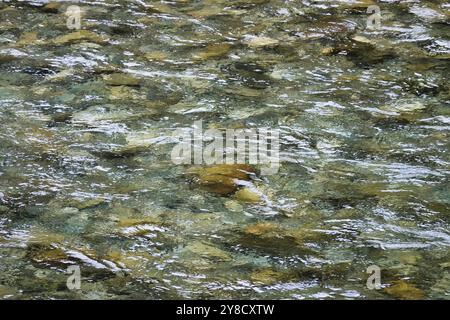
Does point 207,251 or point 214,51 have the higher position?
point 214,51

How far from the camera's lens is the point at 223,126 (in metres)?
4.17

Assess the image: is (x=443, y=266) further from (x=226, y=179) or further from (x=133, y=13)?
(x=133, y=13)

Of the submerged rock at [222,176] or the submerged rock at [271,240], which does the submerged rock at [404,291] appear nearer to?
the submerged rock at [271,240]

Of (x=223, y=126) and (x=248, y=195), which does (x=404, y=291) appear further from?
(x=223, y=126)

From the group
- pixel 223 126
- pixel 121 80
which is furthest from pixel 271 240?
pixel 121 80

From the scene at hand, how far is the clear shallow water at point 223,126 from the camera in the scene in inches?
117

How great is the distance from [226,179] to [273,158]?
0.31 meters

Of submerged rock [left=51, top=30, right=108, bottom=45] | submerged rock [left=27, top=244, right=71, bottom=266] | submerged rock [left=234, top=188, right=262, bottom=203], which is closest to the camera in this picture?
submerged rock [left=27, top=244, right=71, bottom=266]

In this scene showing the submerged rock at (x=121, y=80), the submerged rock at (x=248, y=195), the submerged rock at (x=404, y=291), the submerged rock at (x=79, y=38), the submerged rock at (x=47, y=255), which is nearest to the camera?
the submerged rock at (x=404, y=291)

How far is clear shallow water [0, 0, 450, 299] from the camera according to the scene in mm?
2977

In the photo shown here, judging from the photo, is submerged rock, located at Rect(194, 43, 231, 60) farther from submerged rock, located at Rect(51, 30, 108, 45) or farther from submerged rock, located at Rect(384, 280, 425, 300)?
submerged rock, located at Rect(384, 280, 425, 300)

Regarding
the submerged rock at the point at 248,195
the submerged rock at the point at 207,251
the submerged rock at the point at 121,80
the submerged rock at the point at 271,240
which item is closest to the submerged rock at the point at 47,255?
the submerged rock at the point at 207,251

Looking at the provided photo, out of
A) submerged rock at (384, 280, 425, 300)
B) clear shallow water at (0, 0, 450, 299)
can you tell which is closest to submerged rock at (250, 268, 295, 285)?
clear shallow water at (0, 0, 450, 299)

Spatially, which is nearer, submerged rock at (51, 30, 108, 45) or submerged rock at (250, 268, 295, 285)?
submerged rock at (250, 268, 295, 285)
